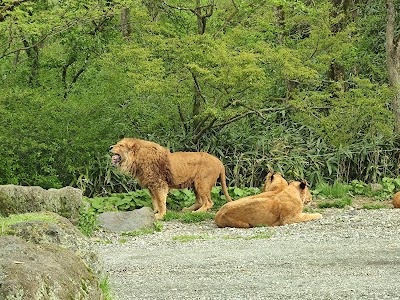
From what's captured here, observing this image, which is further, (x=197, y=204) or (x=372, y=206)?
(x=197, y=204)

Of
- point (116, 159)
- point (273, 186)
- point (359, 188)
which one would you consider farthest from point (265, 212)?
point (359, 188)

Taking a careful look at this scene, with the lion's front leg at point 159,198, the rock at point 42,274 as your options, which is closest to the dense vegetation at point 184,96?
the lion's front leg at point 159,198

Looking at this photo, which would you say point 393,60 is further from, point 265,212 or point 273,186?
point 265,212

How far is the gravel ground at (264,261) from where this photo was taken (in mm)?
7852

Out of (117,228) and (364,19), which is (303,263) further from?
(364,19)

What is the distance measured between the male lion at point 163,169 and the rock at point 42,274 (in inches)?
375

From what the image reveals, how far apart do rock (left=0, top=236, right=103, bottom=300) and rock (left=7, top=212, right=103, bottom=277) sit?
310mm

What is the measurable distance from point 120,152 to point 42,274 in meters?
10.4

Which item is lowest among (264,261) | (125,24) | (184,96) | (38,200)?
(264,261)

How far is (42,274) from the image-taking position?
475 cm

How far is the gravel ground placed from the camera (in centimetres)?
785

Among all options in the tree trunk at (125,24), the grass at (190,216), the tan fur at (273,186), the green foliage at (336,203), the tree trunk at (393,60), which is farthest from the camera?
the tree trunk at (125,24)

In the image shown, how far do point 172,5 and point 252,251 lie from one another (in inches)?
395

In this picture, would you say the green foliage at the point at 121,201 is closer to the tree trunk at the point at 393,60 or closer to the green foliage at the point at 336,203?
the green foliage at the point at 336,203
